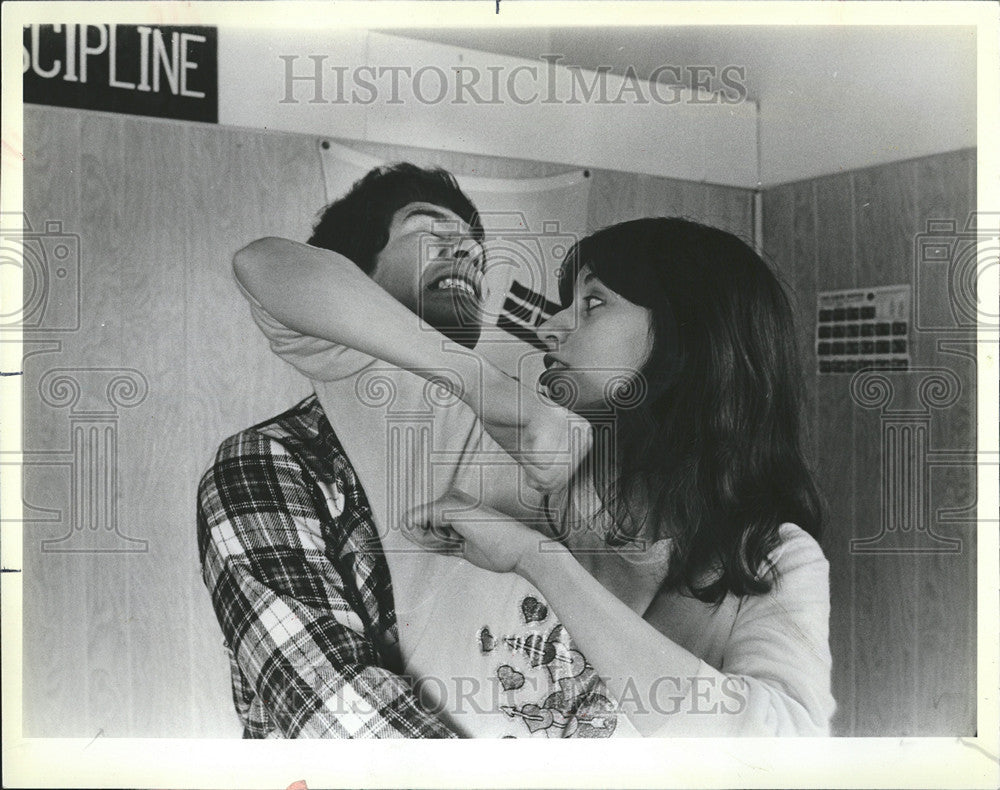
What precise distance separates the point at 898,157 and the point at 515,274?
0.98 meters

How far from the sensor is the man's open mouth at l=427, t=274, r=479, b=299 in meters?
2.60

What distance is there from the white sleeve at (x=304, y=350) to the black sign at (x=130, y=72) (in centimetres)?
46

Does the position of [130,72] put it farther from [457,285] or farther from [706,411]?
[706,411]

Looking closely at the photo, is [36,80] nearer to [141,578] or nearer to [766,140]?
[141,578]

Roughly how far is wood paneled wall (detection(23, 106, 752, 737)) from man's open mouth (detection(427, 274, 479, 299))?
0.26 metres

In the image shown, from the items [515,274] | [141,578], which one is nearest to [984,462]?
[515,274]

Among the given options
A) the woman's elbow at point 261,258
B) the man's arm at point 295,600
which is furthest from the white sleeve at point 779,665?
the woman's elbow at point 261,258

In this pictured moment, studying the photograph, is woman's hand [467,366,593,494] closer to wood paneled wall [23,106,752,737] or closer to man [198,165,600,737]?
man [198,165,600,737]

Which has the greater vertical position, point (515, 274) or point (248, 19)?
point (248, 19)

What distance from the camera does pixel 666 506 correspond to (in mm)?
2596

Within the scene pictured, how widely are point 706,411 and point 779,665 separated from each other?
2.09 ft

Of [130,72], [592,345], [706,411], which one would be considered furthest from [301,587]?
[130,72]

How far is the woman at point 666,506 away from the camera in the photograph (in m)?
2.59

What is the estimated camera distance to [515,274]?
2.61m
